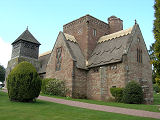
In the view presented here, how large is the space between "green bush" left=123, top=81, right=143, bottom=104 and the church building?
1.80 meters

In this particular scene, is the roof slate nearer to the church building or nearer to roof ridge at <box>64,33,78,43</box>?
the church building

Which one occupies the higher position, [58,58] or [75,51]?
[75,51]

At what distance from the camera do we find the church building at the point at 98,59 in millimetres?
24281

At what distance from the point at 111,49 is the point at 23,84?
598 inches

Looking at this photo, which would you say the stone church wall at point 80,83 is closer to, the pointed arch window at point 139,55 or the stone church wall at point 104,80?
the stone church wall at point 104,80

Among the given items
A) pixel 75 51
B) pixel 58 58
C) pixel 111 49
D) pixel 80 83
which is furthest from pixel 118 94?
pixel 58 58

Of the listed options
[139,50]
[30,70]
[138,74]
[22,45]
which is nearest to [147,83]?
[138,74]

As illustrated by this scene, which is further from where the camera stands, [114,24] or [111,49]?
[114,24]

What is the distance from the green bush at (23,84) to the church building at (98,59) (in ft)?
32.5

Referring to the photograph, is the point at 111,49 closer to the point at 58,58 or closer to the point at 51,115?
the point at 58,58

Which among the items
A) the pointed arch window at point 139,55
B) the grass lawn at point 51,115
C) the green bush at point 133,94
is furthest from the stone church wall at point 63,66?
the grass lawn at point 51,115

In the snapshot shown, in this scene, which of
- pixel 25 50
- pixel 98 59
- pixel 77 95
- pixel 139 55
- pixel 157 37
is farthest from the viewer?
pixel 25 50

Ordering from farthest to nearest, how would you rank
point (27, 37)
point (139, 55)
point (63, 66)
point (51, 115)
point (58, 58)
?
point (27, 37)
point (58, 58)
point (63, 66)
point (139, 55)
point (51, 115)

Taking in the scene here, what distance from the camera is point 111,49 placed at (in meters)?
27.2
